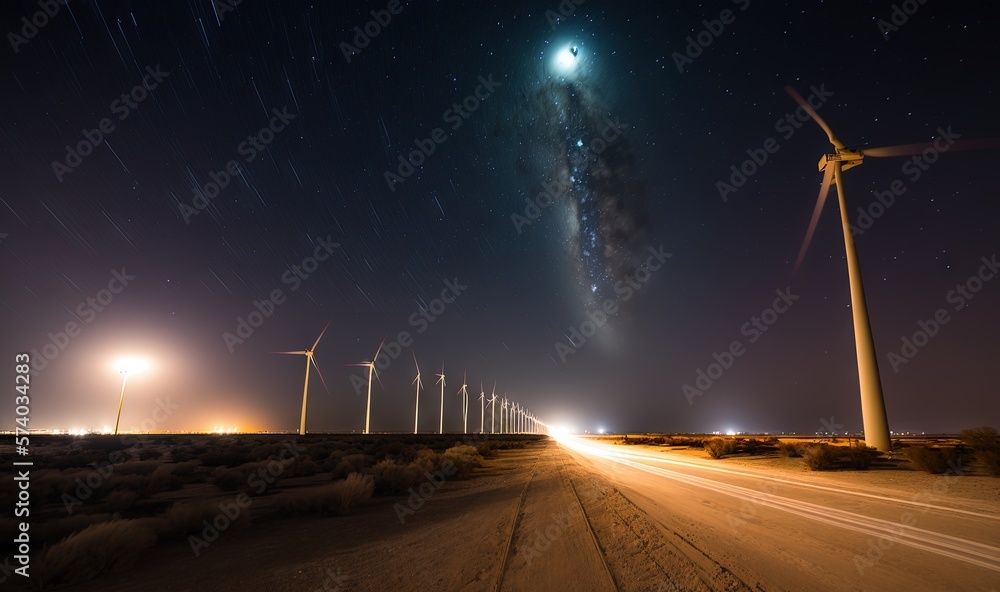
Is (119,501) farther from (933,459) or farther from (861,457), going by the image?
(861,457)

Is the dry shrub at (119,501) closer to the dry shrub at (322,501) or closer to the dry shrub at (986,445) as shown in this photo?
the dry shrub at (322,501)

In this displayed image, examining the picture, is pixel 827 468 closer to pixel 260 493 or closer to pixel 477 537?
pixel 477 537

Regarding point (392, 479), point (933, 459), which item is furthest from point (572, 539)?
point (933, 459)

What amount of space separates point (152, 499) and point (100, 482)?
10.2 ft

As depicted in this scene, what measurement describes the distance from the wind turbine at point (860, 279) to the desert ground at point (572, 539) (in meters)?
10.8

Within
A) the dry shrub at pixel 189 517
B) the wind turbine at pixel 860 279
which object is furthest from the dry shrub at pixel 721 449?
the dry shrub at pixel 189 517

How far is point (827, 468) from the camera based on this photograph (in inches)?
894

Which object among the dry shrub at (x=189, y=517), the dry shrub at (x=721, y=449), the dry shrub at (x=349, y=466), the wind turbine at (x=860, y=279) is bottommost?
the dry shrub at (x=721, y=449)

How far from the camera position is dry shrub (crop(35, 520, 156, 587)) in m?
7.30

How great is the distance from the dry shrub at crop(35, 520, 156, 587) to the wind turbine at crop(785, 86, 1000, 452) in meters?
36.4

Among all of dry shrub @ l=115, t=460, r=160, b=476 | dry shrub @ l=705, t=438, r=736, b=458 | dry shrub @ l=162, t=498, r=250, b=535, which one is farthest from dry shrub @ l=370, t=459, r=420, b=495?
dry shrub @ l=705, t=438, r=736, b=458

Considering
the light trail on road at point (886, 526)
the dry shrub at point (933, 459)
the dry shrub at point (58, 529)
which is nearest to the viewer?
the light trail on road at point (886, 526)

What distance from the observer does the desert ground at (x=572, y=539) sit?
22.0 ft

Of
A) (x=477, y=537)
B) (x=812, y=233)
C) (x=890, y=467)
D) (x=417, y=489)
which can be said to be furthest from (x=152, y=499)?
(x=812, y=233)
